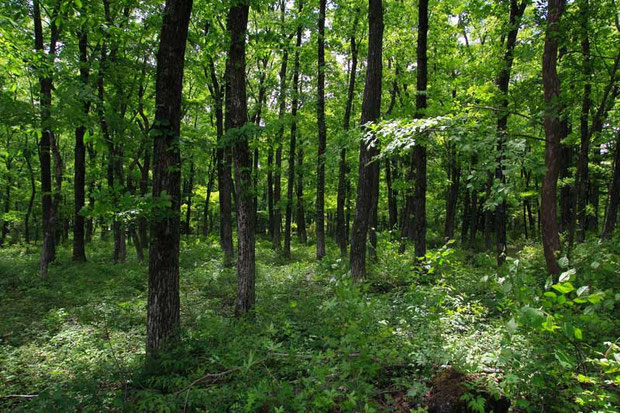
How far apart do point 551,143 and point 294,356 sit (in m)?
4.92

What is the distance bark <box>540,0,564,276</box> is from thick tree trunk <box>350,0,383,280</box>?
12.7 ft

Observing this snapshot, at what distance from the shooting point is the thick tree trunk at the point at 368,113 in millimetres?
8523

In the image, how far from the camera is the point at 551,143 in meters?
5.14

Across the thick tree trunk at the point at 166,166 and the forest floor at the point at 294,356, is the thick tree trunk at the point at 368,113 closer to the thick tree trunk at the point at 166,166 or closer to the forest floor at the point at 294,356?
the forest floor at the point at 294,356

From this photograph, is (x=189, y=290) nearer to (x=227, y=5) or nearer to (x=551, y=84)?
(x=227, y=5)

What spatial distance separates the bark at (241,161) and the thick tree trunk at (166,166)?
6.49ft

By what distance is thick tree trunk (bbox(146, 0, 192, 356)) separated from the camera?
5.04 meters

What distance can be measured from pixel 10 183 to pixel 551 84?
36576 mm

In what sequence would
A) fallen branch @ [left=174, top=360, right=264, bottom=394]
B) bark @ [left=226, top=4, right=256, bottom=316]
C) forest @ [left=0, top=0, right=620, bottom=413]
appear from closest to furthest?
forest @ [left=0, top=0, right=620, bottom=413], fallen branch @ [left=174, top=360, right=264, bottom=394], bark @ [left=226, top=4, right=256, bottom=316]

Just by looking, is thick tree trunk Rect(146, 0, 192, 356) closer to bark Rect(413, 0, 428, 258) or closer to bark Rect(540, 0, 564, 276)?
bark Rect(540, 0, 564, 276)

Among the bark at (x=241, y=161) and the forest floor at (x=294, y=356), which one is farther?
the bark at (x=241, y=161)

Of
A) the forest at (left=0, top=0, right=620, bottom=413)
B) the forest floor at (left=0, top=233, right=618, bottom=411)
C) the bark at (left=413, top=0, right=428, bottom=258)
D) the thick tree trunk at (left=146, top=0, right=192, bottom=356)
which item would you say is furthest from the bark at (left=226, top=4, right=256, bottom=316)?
the bark at (left=413, top=0, right=428, bottom=258)

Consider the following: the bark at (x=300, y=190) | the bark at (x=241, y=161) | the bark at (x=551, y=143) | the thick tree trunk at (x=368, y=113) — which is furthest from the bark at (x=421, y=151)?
the bark at (x=300, y=190)

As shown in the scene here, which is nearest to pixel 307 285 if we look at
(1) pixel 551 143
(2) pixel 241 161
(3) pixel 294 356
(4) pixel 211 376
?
(2) pixel 241 161
